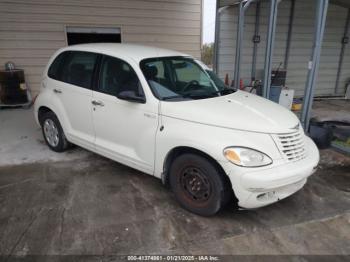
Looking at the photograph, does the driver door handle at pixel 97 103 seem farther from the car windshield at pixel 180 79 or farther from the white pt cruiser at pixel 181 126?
the car windshield at pixel 180 79

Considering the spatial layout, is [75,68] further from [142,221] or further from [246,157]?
[246,157]

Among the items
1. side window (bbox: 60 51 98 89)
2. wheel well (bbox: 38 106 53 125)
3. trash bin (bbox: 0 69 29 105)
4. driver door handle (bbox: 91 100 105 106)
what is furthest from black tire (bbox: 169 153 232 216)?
trash bin (bbox: 0 69 29 105)

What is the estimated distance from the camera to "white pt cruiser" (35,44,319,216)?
2.88 meters

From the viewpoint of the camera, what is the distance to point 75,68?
432 cm

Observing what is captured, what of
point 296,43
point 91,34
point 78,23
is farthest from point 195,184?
point 296,43

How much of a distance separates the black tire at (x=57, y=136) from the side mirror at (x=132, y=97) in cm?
173

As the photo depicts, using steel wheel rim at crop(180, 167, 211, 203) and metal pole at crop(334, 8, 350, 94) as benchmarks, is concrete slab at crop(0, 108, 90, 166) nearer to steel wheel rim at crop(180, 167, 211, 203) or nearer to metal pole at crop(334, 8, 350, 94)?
steel wheel rim at crop(180, 167, 211, 203)

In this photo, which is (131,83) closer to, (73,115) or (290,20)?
(73,115)

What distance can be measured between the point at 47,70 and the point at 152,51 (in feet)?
6.01

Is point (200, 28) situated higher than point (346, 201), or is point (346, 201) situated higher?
point (200, 28)

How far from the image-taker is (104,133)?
3.98 m

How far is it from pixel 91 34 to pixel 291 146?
23.3 ft

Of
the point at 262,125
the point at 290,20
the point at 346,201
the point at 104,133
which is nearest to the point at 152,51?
the point at 104,133

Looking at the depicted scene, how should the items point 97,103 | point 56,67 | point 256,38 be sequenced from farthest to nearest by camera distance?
point 256,38 → point 56,67 → point 97,103
